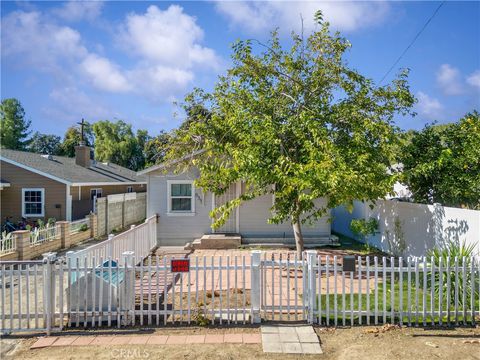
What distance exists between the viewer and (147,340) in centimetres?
554

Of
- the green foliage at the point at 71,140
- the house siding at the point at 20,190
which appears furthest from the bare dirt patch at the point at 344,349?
the green foliage at the point at 71,140

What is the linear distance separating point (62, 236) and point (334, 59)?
11630 millimetres

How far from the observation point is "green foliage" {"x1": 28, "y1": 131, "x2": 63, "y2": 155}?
51.3 metres

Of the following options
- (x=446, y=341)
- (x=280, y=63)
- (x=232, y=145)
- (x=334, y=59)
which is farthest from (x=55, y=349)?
(x=334, y=59)

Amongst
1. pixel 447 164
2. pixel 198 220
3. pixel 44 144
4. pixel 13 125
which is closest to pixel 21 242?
pixel 198 220

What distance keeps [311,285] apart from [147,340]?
107 inches

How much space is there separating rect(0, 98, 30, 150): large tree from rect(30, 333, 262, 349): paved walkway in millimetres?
45880

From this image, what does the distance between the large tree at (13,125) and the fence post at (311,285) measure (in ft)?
156

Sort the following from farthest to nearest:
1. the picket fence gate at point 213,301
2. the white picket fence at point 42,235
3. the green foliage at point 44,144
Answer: the green foliage at point 44,144, the white picket fence at point 42,235, the picket fence gate at point 213,301

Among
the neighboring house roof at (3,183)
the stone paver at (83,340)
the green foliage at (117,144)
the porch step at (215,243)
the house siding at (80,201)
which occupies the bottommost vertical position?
the stone paver at (83,340)

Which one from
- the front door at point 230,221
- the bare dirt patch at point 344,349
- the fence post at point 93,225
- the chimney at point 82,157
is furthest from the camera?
the chimney at point 82,157

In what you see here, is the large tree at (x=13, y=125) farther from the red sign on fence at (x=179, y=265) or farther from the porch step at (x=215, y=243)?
the red sign on fence at (x=179, y=265)

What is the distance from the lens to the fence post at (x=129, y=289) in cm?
610

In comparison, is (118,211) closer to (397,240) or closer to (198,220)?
(198,220)
